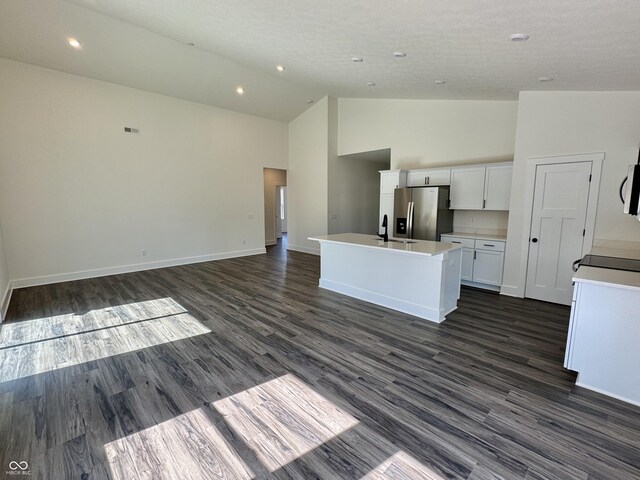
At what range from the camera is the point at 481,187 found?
507cm

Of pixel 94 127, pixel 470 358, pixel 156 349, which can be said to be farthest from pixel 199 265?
pixel 470 358

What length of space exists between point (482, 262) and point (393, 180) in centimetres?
236

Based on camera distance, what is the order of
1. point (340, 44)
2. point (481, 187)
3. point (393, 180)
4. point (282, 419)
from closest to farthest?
point (282, 419) → point (340, 44) → point (481, 187) → point (393, 180)

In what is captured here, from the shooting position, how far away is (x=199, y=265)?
6734mm

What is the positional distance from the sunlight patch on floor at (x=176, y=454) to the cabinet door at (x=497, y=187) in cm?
514

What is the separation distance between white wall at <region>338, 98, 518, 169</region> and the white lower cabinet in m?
1.58

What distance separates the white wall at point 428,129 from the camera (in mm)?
5105

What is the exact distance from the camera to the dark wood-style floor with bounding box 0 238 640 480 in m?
1.68

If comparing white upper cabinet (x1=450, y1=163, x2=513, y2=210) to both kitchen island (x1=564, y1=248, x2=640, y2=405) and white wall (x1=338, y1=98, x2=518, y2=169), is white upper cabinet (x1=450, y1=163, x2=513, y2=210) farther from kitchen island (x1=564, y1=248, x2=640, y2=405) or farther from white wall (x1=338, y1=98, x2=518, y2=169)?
kitchen island (x1=564, y1=248, x2=640, y2=405)

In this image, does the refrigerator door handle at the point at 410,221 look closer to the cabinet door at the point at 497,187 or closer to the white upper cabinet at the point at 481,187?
the white upper cabinet at the point at 481,187

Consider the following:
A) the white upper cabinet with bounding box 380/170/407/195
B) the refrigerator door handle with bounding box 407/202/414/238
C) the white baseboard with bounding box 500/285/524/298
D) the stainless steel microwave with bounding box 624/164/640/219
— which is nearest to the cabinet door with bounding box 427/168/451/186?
the white upper cabinet with bounding box 380/170/407/195

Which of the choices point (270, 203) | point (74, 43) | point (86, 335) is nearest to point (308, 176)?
point (270, 203)

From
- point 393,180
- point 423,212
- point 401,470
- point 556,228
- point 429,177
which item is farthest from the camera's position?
point 393,180

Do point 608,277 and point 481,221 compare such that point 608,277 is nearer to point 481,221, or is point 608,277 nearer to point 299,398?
point 299,398
